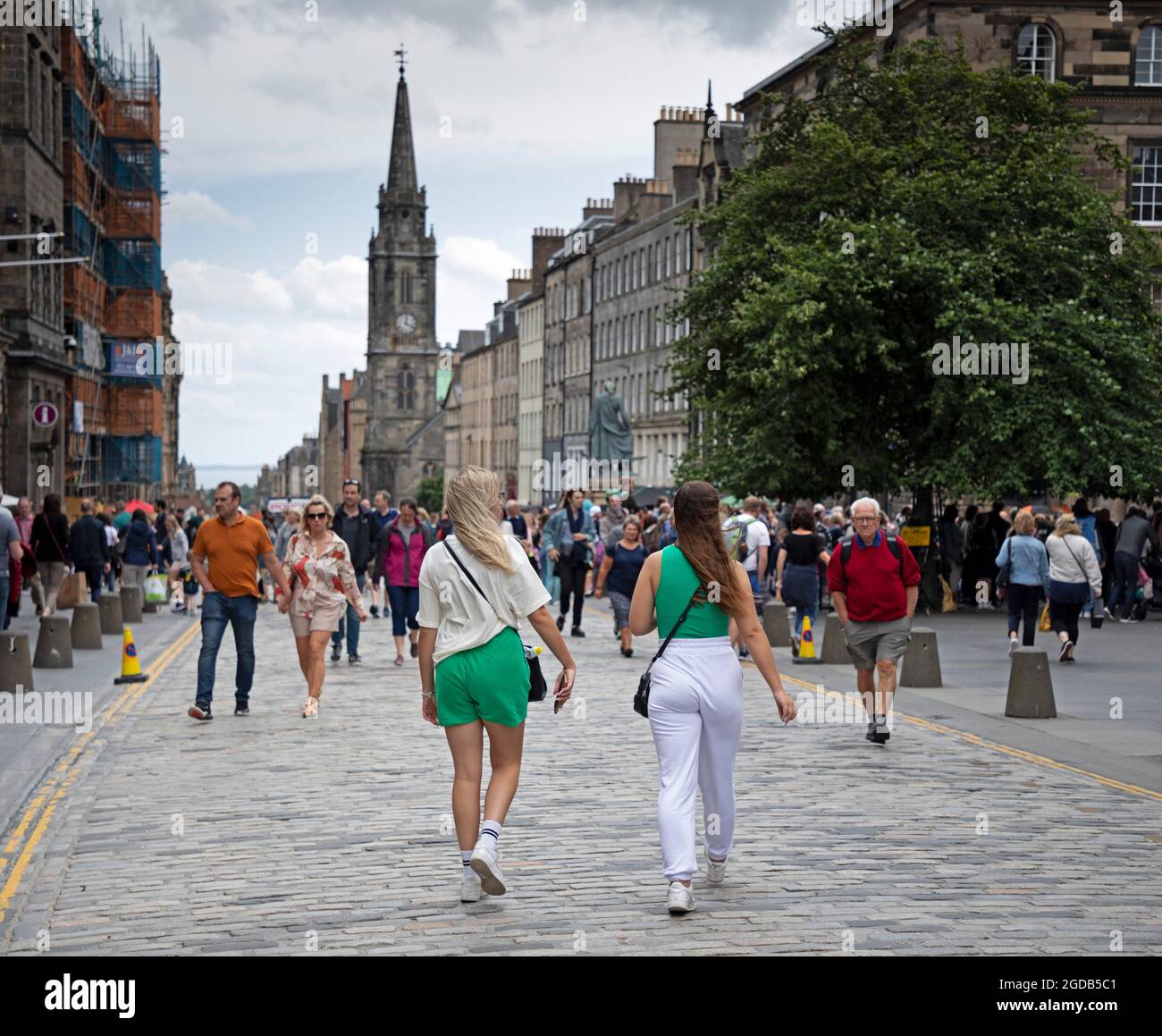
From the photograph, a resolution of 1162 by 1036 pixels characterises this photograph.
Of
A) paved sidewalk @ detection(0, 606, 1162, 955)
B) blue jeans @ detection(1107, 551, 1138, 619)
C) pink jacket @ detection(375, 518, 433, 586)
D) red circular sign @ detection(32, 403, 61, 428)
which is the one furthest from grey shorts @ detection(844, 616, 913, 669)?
red circular sign @ detection(32, 403, 61, 428)

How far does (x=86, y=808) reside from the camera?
10539 millimetres

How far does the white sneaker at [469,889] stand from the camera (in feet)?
25.2

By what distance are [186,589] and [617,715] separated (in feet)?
68.7

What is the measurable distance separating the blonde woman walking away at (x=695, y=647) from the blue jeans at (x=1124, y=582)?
2119 cm

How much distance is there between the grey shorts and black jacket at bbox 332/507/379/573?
8.63 m

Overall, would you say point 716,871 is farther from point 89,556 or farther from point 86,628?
point 89,556

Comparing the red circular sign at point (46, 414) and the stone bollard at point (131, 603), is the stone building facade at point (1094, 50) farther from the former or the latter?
the stone bollard at point (131, 603)

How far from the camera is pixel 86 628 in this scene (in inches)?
901

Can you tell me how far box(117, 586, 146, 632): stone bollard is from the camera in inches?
1125

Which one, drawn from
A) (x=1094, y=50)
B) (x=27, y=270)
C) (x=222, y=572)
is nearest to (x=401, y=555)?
(x=222, y=572)

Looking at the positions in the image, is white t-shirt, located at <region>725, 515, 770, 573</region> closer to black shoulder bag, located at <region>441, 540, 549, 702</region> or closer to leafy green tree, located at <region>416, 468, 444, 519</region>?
black shoulder bag, located at <region>441, 540, 549, 702</region>

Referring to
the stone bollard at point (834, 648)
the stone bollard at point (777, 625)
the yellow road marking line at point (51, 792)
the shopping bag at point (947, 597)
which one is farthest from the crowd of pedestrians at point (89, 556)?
the shopping bag at point (947, 597)
